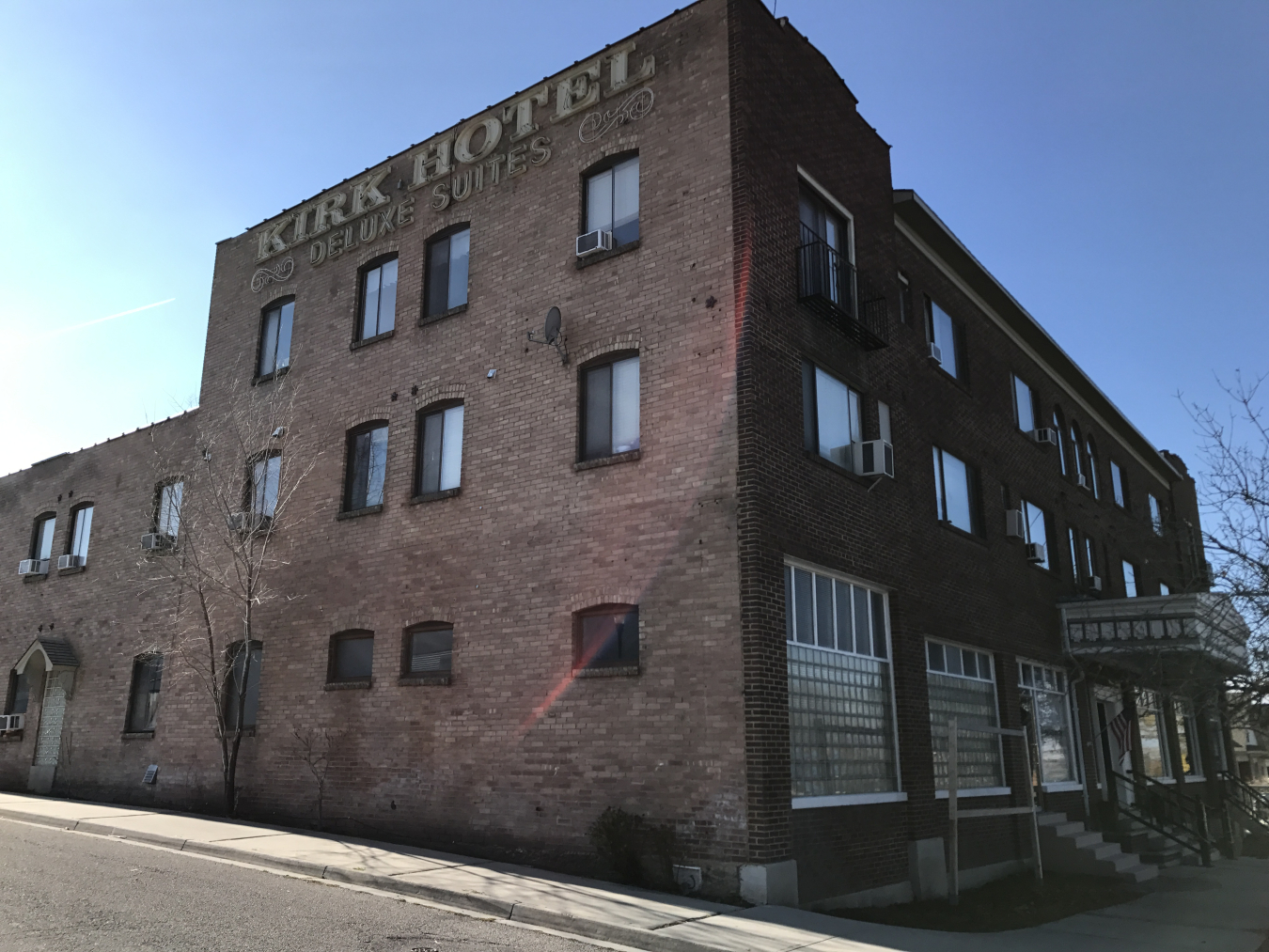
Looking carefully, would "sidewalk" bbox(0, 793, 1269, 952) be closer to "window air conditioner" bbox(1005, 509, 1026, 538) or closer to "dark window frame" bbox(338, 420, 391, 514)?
"dark window frame" bbox(338, 420, 391, 514)

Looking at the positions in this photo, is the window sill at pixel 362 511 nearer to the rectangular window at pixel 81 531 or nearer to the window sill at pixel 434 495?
the window sill at pixel 434 495

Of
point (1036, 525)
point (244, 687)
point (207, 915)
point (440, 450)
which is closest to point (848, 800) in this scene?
point (207, 915)

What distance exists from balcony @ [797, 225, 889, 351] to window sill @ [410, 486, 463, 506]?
5.92 m

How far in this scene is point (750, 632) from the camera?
38.5ft

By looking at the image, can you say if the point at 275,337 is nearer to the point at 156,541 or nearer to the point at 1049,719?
the point at 156,541

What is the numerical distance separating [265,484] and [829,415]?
1066cm

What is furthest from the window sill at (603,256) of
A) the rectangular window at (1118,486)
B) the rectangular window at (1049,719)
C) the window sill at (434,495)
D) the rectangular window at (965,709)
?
the rectangular window at (1118,486)

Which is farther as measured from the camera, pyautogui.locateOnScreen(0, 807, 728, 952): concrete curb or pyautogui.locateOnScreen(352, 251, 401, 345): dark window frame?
pyautogui.locateOnScreen(352, 251, 401, 345): dark window frame

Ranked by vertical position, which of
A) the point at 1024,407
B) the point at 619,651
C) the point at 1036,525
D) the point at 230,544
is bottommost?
the point at 619,651

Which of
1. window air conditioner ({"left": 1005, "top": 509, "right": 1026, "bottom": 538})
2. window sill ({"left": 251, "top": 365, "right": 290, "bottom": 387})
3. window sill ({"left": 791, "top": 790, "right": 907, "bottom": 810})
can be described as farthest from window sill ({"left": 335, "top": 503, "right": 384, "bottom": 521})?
window air conditioner ({"left": 1005, "top": 509, "right": 1026, "bottom": 538})

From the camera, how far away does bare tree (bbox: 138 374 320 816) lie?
17.6m

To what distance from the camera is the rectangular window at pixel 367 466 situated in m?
17.0

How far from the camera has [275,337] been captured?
65.0ft

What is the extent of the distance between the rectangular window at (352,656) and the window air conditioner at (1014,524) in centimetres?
1273
